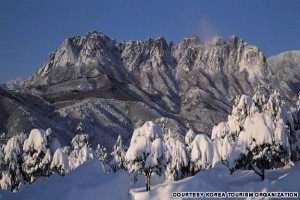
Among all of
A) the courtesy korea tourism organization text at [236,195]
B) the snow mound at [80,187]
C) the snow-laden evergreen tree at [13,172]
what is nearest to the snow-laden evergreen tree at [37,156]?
the snow-laden evergreen tree at [13,172]

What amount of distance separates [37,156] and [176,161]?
493 inches

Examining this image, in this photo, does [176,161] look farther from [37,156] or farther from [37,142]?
[37,142]

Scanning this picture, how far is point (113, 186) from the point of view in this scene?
969 inches

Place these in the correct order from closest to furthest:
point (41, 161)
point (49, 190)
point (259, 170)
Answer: point (49, 190), point (259, 170), point (41, 161)

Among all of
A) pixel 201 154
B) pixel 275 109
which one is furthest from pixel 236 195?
pixel 275 109

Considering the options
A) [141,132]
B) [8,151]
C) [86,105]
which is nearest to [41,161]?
[8,151]

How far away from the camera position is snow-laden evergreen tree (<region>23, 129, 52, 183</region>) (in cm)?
4144

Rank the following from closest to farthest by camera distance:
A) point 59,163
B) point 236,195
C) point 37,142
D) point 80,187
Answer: point 80,187
point 236,195
point 59,163
point 37,142

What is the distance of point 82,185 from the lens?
79.7 ft

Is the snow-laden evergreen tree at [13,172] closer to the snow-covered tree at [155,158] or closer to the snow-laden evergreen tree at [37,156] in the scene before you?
the snow-laden evergreen tree at [37,156]

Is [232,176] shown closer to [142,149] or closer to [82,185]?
[142,149]

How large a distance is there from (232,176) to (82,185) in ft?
45.7

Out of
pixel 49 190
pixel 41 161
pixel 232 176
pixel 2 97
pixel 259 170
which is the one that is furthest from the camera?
pixel 2 97

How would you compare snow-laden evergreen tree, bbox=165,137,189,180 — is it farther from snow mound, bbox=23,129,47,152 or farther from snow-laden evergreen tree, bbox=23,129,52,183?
snow mound, bbox=23,129,47,152
